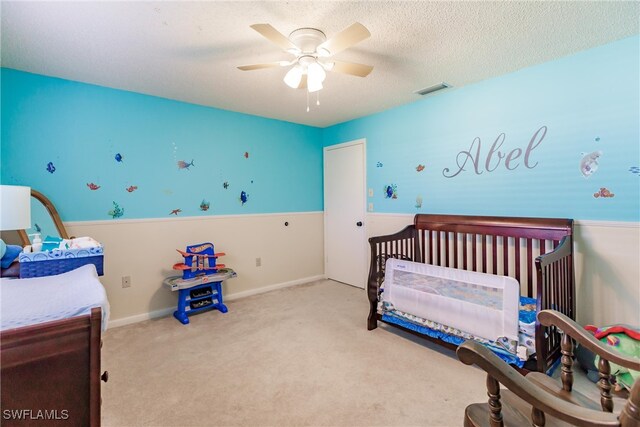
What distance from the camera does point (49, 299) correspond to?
111 centimetres

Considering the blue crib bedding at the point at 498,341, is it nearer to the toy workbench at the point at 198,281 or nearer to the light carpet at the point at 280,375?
the light carpet at the point at 280,375

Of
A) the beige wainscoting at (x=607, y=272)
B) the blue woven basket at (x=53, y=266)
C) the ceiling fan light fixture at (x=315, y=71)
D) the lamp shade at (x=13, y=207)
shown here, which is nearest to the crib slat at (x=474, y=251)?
the beige wainscoting at (x=607, y=272)

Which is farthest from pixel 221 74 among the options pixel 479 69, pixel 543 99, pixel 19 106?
pixel 543 99

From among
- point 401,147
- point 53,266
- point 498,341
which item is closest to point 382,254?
point 498,341

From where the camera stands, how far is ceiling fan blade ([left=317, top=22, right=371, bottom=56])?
1509 mm

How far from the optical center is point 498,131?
263 cm

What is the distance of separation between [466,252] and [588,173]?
1088mm

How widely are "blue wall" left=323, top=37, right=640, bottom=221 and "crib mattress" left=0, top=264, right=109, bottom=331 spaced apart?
9.44 feet

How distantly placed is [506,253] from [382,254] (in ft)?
3.41

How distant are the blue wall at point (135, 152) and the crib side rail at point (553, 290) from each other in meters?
2.92

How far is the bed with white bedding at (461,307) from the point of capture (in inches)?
75.1

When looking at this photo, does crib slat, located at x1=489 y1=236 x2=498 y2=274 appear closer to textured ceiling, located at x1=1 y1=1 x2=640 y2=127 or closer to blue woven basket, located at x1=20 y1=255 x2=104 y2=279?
textured ceiling, located at x1=1 y1=1 x2=640 y2=127

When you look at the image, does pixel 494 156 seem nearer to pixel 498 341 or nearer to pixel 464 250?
pixel 464 250

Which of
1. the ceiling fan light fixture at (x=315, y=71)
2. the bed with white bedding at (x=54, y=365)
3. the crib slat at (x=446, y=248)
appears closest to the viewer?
the bed with white bedding at (x=54, y=365)
